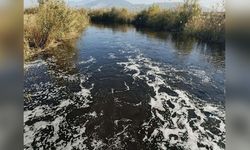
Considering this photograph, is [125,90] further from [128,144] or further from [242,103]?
[242,103]

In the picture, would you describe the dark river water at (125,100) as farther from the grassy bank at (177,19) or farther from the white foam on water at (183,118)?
the grassy bank at (177,19)

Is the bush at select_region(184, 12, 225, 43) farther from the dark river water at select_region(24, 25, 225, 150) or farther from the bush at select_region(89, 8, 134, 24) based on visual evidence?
the bush at select_region(89, 8, 134, 24)

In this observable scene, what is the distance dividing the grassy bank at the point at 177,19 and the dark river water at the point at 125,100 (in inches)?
63.2

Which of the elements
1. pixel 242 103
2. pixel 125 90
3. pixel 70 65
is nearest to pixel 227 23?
pixel 242 103

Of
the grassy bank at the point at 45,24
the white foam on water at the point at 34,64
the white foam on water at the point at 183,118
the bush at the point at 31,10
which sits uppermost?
the bush at the point at 31,10

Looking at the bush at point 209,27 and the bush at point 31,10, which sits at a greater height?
the bush at point 31,10

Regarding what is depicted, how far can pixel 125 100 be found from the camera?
4422 millimetres

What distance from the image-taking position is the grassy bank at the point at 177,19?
355 inches

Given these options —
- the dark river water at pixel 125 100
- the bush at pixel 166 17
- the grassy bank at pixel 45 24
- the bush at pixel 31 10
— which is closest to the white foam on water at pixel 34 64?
the dark river water at pixel 125 100

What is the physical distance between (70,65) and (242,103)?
5.67 meters

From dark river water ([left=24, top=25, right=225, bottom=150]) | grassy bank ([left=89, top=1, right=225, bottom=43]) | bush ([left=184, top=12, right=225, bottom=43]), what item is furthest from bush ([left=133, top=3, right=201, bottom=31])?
dark river water ([left=24, top=25, right=225, bottom=150])

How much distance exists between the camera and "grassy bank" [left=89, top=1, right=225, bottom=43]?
901cm

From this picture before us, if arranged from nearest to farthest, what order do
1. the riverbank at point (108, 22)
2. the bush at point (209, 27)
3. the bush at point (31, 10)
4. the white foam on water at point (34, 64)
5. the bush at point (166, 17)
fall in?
the white foam on water at point (34, 64) → the bush at point (31, 10) → the riverbank at point (108, 22) → the bush at point (209, 27) → the bush at point (166, 17)

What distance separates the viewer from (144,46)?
8.38 m
